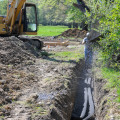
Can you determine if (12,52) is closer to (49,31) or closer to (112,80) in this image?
(112,80)

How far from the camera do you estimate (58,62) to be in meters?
11.3

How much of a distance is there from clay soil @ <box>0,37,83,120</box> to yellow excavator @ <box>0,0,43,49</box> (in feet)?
8.17

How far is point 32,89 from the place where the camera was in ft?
22.1

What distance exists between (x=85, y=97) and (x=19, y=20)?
24.6 ft

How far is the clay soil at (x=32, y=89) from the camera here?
500 cm

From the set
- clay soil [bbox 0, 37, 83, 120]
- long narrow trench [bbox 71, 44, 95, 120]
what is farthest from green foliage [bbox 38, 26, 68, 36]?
clay soil [bbox 0, 37, 83, 120]

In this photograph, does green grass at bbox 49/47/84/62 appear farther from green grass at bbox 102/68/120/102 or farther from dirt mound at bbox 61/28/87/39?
dirt mound at bbox 61/28/87/39

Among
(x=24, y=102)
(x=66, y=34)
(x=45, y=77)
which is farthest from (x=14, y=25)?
(x=66, y=34)

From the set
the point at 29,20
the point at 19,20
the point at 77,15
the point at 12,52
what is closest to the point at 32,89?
the point at 12,52

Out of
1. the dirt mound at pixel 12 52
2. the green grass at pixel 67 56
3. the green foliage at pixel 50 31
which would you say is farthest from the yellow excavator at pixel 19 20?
the green foliage at pixel 50 31

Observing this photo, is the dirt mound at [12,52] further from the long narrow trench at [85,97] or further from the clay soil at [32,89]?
the long narrow trench at [85,97]

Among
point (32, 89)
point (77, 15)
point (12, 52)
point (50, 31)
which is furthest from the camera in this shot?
point (50, 31)

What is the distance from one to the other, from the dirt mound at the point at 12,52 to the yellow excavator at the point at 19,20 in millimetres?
1591

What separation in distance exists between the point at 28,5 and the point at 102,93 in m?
8.55
